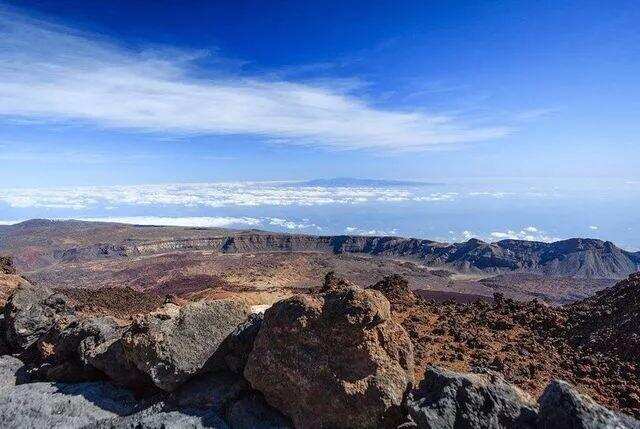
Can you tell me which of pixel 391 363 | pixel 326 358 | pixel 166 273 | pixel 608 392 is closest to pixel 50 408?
pixel 326 358

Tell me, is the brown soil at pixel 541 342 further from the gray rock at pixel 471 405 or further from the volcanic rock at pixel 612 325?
the gray rock at pixel 471 405

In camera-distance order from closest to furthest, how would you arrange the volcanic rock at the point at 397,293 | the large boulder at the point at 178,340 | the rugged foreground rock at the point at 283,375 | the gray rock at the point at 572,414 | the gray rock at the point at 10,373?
the gray rock at the point at 572,414
the rugged foreground rock at the point at 283,375
the large boulder at the point at 178,340
the gray rock at the point at 10,373
the volcanic rock at the point at 397,293

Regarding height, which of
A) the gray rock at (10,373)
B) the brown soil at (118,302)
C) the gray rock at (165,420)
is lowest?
the brown soil at (118,302)

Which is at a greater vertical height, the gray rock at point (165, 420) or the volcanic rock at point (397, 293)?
the volcanic rock at point (397, 293)

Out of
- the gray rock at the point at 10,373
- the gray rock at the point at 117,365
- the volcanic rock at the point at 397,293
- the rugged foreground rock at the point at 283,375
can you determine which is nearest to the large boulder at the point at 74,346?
the rugged foreground rock at the point at 283,375

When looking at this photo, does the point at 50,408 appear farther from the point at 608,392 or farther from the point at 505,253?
the point at 505,253

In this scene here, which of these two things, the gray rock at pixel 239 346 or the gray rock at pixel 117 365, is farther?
the gray rock at pixel 117 365
